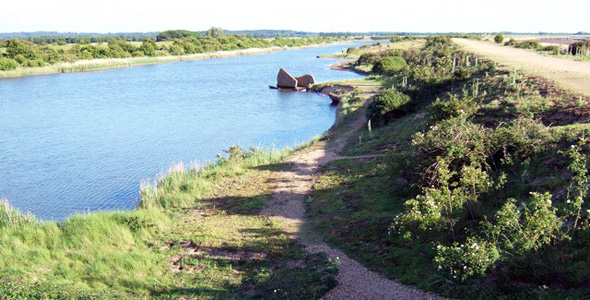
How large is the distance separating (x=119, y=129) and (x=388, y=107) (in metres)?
18.4

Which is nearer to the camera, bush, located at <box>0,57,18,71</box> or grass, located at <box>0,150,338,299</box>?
grass, located at <box>0,150,338,299</box>

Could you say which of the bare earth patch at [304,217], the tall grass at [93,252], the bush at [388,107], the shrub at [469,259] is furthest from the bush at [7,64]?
the shrub at [469,259]

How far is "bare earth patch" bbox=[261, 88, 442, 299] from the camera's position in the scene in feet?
27.4

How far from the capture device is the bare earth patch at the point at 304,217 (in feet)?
27.4

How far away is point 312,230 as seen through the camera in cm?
1218

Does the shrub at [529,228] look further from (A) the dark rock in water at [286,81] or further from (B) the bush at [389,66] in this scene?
(A) the dark rock in water at [286,81]

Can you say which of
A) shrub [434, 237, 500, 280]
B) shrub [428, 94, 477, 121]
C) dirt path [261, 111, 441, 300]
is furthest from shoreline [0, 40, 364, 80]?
shrub [434, 237, 500, 280]

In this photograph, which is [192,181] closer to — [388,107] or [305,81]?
[388,107]

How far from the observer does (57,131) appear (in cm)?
3012

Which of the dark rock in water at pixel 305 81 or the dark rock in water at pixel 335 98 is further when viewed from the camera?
the dark rock in water at pixel 305 81

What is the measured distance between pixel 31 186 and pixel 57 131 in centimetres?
1221

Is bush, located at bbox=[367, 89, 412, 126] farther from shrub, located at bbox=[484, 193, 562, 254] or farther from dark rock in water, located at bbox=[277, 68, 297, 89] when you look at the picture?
dark rock in water, located at bbox=[277, 68, 297, 89]

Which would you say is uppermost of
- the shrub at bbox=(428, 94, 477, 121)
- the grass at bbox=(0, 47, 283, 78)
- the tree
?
the tree

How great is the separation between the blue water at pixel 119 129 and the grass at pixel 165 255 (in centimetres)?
335
